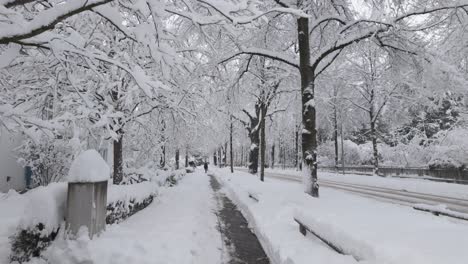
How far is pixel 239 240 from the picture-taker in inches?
331

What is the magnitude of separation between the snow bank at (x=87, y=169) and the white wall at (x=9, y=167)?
1081 cm

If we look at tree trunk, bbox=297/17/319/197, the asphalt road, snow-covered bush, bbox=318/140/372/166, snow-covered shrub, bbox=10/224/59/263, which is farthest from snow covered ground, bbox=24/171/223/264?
snow-covered bush, bbox=318/140/372/166

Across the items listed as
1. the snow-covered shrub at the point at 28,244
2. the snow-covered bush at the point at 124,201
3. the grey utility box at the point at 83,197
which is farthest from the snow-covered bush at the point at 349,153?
the snow-covered shrub at the point at 28,244

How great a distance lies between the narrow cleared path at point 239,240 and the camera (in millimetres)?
6852

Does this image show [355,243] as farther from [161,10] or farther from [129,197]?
[129,197]

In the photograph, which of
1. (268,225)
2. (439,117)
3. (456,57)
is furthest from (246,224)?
(439,117)

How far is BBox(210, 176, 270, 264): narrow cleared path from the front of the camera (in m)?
6.85

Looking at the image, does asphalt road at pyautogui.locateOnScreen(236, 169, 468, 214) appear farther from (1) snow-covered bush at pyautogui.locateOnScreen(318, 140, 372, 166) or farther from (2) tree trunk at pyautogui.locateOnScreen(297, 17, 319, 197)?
(1) snow-covered bush at pyautogui.locateOnScreen(318, 140, 372, 166)

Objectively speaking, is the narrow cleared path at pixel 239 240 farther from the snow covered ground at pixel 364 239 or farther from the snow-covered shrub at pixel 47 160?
the snow-covered shrub at pixel 47 160

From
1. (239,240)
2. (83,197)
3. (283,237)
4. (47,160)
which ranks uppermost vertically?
(47,160)

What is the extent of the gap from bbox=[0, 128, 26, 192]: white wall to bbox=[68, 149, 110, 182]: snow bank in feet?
35.5

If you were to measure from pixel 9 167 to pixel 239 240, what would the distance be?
1209cm

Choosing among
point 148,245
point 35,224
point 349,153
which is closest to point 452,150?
point 349,153

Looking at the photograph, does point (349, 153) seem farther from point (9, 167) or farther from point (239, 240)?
point (239, 240)
